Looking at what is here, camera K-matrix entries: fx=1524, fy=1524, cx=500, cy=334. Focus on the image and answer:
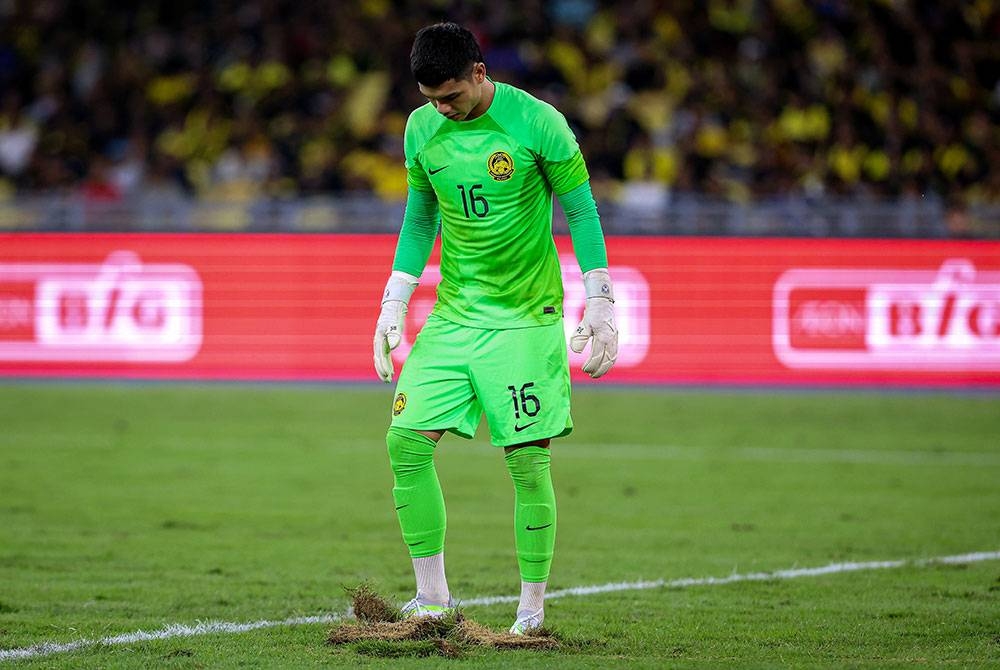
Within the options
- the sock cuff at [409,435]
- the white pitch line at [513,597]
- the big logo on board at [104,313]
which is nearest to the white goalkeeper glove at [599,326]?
the sock cuff at [409,435]

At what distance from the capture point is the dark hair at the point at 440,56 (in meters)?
5.19

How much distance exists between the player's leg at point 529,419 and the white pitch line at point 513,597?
0.84m

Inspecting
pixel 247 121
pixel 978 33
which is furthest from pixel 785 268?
pixel 247 121

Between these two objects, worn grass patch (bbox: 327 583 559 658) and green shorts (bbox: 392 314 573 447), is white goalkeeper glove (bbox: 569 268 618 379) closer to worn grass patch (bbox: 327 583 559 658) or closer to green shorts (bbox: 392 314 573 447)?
green shorts (bbox: 392 314 573 447)

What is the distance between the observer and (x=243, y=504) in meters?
9.47

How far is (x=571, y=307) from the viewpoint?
48.7 ft

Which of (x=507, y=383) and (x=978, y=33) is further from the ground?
(x=978, y=33)

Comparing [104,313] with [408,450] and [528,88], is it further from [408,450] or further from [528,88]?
[408,450]

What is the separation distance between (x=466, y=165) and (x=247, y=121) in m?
13.8

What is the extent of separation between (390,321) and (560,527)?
10.5ft

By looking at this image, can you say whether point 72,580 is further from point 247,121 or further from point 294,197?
point 247,121

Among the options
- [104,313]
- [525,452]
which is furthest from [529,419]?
[104,313]

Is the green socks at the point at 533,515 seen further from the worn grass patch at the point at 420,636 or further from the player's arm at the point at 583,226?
the player's arm at the point at 583,226

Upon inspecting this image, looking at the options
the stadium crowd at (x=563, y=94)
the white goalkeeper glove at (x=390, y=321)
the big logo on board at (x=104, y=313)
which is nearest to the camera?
the white goalkeeper glove at (x=390, y=321)
